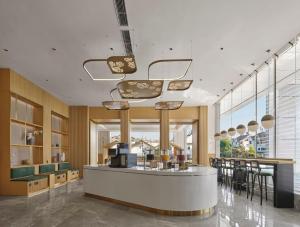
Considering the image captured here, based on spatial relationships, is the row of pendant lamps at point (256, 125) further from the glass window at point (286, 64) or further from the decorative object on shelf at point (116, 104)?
the decorative object on shelf at point (116, 104)

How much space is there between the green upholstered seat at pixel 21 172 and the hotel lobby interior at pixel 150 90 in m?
0.06

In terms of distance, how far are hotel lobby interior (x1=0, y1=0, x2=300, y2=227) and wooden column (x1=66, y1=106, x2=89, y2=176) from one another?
3.44 meters

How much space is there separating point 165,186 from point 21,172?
17.6ft

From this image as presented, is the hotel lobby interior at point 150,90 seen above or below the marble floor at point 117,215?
above

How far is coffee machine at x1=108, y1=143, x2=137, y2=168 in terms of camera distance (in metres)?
6.61

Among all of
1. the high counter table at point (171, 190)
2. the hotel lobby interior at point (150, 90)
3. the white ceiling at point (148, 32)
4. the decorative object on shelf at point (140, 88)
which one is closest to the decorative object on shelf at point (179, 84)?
the hotel lobby interior at point (150, 90)

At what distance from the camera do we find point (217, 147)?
1494 cm

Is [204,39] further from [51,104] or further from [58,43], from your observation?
[51,104]

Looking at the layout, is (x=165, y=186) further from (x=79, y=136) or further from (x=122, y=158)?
(x=79, y=136)

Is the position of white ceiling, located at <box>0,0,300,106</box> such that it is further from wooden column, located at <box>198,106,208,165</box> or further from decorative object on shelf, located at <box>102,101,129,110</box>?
wooden column, located at <box>198,106,208,165</box>

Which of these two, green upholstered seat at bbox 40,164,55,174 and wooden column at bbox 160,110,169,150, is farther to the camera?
wooden column at bbox 160,110,169,150

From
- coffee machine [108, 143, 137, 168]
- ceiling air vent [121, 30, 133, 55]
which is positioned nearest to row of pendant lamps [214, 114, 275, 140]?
coffee machine [108, 143, 137, 168]

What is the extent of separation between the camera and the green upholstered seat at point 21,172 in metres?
8.02

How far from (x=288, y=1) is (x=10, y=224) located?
20.5 ft
